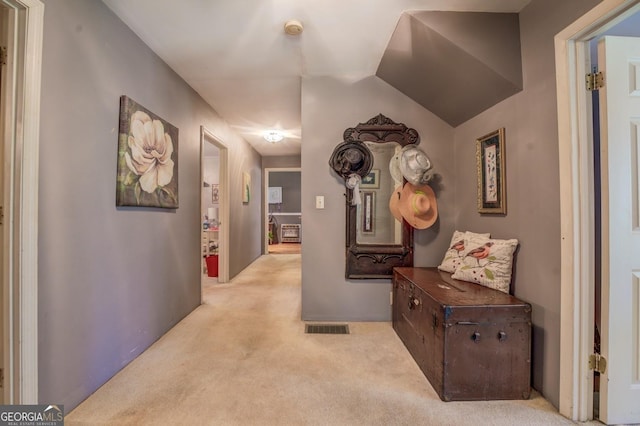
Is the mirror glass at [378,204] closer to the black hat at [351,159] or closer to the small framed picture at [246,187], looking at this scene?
the black hat at [351,159]

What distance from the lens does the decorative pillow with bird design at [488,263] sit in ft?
5.52

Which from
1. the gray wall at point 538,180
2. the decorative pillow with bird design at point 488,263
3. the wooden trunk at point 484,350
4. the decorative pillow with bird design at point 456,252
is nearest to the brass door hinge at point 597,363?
the gray wall at point 538,180

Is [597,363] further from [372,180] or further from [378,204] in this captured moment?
[372,180]

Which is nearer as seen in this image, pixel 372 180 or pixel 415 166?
pixel 415 166

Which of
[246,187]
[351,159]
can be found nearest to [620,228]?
[351,159]

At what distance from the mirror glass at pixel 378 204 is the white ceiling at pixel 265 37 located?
718mm

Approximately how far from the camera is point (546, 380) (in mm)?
1470

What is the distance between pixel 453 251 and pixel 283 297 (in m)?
1.97

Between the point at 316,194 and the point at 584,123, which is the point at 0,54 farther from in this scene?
the point at 584,123

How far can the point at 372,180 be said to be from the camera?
248 centimetres

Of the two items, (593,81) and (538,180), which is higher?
(593,81)

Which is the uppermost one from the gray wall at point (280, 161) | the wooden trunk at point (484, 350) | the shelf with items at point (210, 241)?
the gray wall at point (280, 161)

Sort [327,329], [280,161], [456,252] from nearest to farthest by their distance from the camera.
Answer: [456,252]
[327,329]
[280,161]

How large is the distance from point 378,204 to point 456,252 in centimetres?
75
